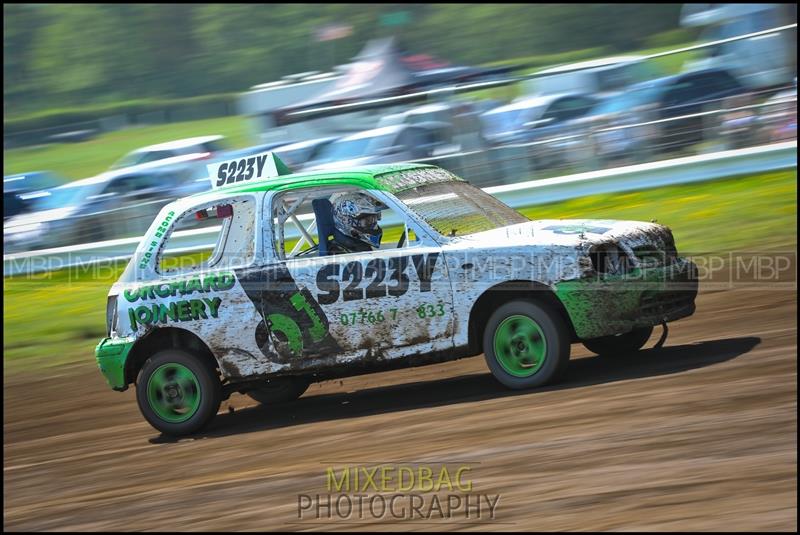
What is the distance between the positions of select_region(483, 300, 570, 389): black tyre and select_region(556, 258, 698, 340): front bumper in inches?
5.9

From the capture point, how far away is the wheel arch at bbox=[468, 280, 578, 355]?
282 inches

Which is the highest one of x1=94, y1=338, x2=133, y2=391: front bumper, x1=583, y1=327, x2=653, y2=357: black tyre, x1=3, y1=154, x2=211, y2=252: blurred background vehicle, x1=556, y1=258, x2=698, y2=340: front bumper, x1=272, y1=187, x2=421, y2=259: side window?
Result: x1=3, y1=154, x2=211, y2=252: blurred background vehicle

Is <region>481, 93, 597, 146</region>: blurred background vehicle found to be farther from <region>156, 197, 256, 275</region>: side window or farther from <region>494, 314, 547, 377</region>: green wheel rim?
<region>494, 314, 547, 377</region>: green wheel rim

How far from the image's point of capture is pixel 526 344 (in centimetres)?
717

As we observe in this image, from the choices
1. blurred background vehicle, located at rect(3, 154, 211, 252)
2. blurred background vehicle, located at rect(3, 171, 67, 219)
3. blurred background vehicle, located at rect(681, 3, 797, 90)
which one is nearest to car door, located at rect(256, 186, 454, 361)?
blurred background vehicle, located at rect(681, 3, 797, 90)

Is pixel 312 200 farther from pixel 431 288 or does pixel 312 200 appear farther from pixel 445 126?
pixel 445 126

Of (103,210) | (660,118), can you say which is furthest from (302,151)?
(660,118)

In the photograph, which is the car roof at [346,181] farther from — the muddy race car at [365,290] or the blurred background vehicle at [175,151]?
the blurred background vehicle at [175,151]

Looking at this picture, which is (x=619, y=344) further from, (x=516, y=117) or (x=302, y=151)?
(x=302, y=151)

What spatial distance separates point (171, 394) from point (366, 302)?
173cm

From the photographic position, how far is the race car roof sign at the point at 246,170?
827cm

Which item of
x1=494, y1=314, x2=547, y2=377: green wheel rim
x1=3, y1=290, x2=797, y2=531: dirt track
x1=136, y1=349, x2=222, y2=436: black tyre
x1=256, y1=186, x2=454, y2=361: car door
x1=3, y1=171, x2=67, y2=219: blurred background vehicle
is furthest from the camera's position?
x1=3, y1=171, x2=67, y2=219: blurred background vehicle

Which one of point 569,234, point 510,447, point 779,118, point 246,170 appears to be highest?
point 779,118

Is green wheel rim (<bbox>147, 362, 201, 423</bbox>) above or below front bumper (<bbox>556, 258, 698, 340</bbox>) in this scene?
below
